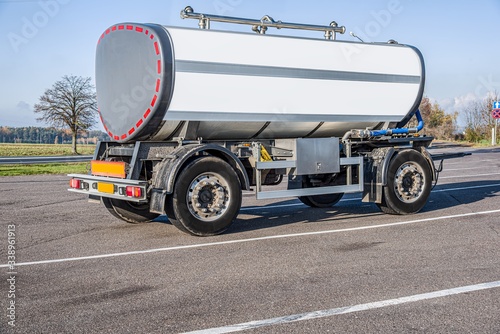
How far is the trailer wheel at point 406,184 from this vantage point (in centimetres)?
976

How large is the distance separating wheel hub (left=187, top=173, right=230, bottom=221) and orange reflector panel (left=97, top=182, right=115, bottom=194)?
1119mm

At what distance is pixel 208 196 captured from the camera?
8102mm

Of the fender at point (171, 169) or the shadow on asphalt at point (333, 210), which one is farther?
the shadow on asphalt at point (333, 210)

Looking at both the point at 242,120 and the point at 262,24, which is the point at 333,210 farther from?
the point at 262,24

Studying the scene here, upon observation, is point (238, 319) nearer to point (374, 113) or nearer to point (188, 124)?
point (188, 124)

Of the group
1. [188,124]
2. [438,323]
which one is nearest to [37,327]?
[438,323]

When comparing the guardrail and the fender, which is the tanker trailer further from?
the guardrail

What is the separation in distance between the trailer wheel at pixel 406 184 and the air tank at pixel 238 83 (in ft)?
2.98

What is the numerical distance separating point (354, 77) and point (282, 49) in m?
1.58

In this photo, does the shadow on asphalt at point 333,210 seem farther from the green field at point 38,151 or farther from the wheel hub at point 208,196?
the green field at point 38,151

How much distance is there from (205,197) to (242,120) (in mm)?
1370

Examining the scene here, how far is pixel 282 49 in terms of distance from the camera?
8.73 meters

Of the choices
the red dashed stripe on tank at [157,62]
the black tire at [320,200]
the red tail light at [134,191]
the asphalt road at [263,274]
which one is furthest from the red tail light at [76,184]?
the black tire at [320,200]

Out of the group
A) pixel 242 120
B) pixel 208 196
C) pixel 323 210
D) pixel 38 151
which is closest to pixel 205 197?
pixel 208 196
